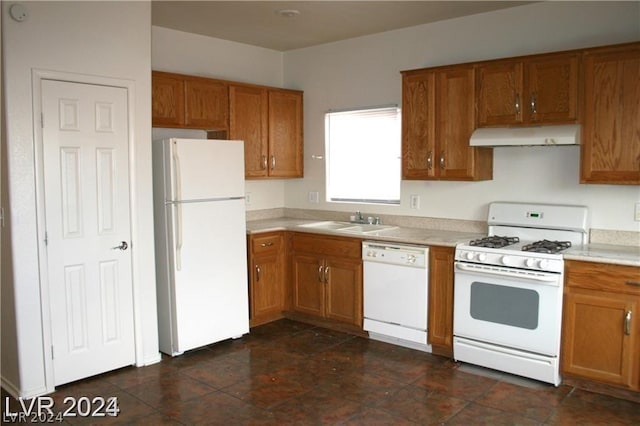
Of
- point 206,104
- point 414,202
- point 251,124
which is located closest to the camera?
point 206,104

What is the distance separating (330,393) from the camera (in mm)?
3535

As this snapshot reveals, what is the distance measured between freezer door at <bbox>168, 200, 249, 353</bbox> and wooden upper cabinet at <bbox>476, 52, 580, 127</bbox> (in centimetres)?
209

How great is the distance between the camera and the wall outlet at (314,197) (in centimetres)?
564

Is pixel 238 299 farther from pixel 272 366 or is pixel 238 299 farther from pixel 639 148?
pixel 639 148

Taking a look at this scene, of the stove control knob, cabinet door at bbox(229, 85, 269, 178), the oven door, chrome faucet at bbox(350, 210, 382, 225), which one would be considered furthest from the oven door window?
cabinet door at bbox(229, 85, 269, 178)

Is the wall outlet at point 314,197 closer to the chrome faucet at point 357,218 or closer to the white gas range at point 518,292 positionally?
the chrome faucet at point 357,218

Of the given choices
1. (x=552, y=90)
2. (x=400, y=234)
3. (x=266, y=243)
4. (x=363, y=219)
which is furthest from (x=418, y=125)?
(x=266, y=243)

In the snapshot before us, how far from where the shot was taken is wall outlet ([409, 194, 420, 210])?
15.9ft

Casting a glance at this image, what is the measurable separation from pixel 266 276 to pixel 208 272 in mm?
731

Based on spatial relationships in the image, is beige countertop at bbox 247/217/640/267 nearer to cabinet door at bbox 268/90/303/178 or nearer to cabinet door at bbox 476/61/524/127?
cabinet door at bbox 268/90/303/178

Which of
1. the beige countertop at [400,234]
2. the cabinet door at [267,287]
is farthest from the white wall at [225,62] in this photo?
the cabinet door at [267,287]

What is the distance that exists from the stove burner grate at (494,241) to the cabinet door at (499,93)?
0.83 m

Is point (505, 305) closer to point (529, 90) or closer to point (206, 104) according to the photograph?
point (529, 90)

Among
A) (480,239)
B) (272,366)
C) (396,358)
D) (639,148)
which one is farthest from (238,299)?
(639,148)
